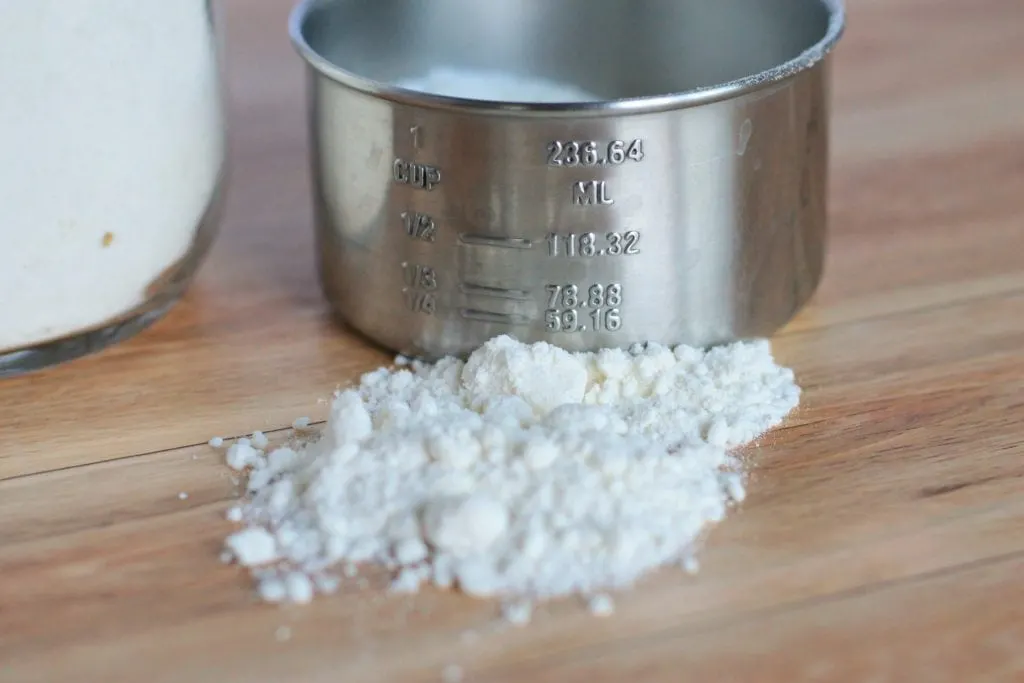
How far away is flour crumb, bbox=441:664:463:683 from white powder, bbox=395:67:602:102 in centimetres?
43

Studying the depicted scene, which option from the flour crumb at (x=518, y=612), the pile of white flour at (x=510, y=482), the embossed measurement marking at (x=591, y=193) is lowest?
the flour crumb at (x=518, y=612)

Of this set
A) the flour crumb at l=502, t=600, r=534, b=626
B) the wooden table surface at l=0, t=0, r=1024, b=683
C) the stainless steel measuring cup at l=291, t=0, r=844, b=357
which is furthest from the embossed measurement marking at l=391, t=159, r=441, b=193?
the flour crumb at l=502, t=600, r=534, b=626

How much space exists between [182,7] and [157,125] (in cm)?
6

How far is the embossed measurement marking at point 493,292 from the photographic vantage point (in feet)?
2.13

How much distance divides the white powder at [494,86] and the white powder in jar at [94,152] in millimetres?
169

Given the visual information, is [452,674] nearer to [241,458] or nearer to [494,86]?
[241,458]

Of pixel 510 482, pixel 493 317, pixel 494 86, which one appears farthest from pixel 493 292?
pixel 494 86

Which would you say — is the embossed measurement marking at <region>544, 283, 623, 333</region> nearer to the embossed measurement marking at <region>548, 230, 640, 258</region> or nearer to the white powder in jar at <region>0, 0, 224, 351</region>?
the embossed measurement marking at <region>548, 230, 640, 258</region>

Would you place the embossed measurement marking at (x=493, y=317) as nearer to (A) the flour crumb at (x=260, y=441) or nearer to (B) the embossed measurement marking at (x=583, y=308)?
(B) the embossed measurement marking at (x=583, y=308)

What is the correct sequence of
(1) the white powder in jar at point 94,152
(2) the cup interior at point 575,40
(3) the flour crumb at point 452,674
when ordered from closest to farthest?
(3) the flour crumb at point 452,674, (1) the white powder in jar at point 94,152, (2) the cup interior at point 575,40

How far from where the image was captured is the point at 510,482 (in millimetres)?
552

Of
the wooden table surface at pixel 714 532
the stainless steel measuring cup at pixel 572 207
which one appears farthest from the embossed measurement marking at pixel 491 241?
the wooden table surface at pixel 714 532

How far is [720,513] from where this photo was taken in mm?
571

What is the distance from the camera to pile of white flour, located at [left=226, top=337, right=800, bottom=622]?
53 centimetres
